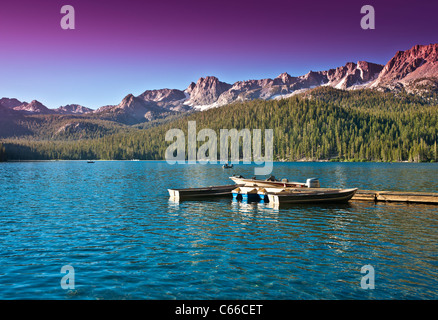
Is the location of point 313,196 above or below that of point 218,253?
above

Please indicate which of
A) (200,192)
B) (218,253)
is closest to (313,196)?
(200,192)

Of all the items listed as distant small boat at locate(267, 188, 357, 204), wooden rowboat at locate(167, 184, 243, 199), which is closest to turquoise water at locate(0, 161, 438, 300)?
distant small boat at locate(267, 188, 357, 204)

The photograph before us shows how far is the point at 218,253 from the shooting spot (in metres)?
Answer: 21.4

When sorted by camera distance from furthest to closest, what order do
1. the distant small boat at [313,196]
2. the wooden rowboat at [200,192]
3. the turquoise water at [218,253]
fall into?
the wooden rowboat at [200,192], the distant small boat at [313,196], the turquoise water at [218,253]

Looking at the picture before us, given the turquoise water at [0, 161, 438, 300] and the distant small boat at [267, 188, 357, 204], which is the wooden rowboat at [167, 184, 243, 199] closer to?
the turquoise water at [0, 161, 438, 300]

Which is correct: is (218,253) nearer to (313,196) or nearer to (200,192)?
(313,196)

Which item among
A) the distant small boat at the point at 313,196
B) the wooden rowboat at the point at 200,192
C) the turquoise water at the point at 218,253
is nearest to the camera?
the turquoise water at the point at 218,253

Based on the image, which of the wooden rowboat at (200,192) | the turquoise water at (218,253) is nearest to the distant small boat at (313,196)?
the turquoise water at (218,253)

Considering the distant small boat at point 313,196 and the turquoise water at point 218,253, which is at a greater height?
the distant small boat at point 313,196

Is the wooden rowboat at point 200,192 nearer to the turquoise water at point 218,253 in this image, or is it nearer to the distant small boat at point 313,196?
the turquoise water at point 218,253

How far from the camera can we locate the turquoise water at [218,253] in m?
15.4

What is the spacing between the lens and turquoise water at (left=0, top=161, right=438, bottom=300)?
50.7ft

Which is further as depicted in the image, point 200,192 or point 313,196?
point 200,192

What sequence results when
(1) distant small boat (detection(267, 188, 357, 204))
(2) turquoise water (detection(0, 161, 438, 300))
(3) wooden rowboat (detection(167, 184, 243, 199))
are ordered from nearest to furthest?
Result: (2) turquoise water (detection(0, 161, 438, 300)) < (1) distant small boat (detection(267, 188, 357, 204)) < (3) wooden rowboat (detection(167, 184, 243, 199))
